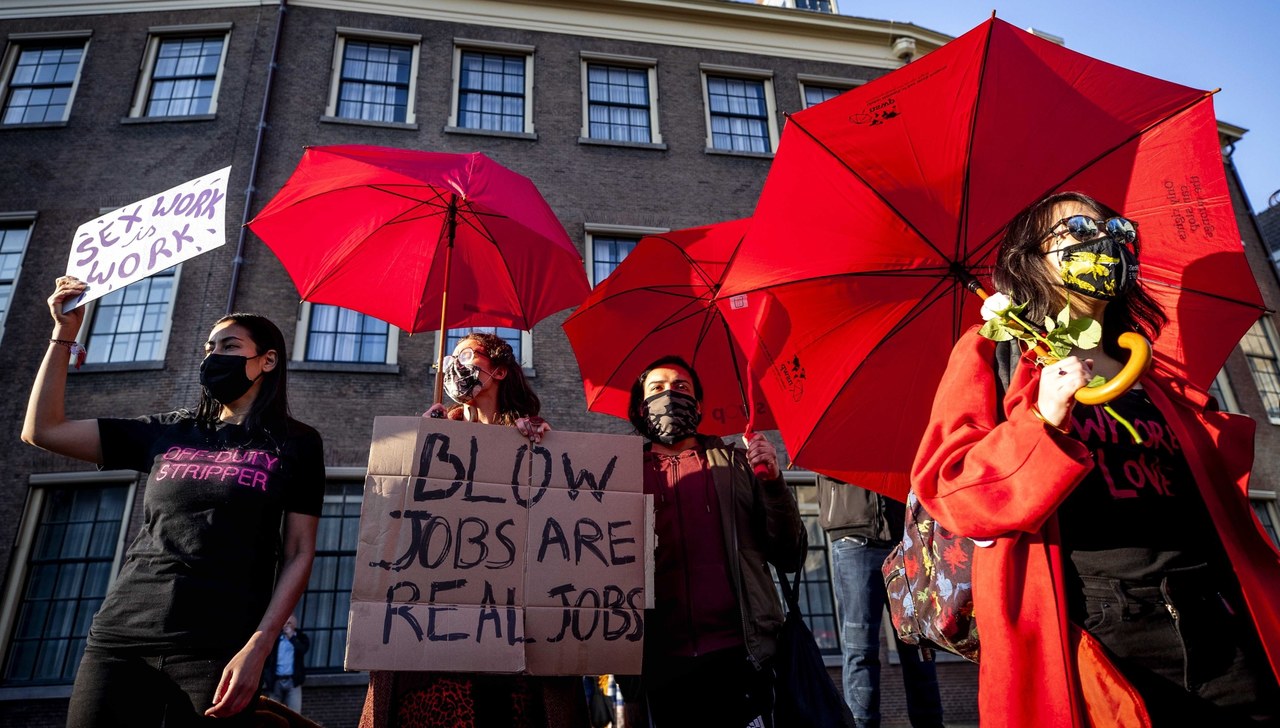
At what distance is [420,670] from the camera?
2.28m

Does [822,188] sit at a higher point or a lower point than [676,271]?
lower

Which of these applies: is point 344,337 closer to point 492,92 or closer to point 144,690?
point 492,92

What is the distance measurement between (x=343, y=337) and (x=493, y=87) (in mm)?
5223

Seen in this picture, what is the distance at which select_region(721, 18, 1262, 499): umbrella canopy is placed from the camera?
2729 millimetres

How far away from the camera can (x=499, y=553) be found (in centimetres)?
250

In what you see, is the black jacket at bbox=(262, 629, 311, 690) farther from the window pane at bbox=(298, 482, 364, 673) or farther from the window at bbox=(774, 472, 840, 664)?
the window at bbox=(774, 472, 840, 664)

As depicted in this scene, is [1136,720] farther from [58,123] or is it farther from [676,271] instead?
[58,123]

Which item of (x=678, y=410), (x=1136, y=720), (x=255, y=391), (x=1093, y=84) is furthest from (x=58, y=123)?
(x=1136, y=720)

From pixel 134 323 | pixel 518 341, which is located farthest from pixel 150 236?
pixel 134 323

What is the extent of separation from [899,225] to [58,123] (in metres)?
13.6

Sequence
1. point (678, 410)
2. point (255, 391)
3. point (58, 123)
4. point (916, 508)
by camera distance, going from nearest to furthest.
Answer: point (916, 508) → point (255, 391) → point (678, 410) → point (58, 123)

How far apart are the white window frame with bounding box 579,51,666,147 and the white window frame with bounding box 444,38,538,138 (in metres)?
0.90

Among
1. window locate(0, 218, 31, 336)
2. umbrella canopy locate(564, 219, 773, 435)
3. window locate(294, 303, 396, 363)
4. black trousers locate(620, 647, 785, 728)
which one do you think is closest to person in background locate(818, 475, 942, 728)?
umbrella canopy locate(564, 219, 773, 435)

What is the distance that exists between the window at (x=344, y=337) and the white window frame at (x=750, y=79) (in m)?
6.51
